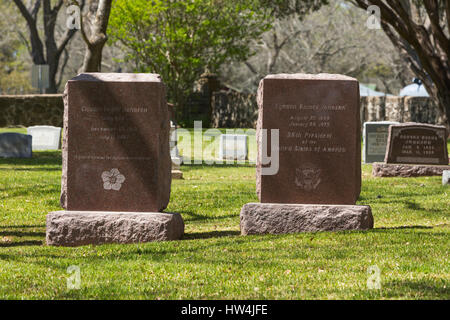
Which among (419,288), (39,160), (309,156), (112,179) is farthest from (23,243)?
(39,160)

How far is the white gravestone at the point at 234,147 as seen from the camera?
21.4 m

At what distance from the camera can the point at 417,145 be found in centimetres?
1678

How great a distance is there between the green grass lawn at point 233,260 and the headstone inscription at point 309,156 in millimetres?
305

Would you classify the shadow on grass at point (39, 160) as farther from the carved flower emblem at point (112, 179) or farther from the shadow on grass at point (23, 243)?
the carved flower emblem at point (112, 179)

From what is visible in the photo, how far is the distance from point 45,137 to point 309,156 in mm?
15646

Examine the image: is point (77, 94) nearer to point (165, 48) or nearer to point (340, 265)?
point (340, 265)

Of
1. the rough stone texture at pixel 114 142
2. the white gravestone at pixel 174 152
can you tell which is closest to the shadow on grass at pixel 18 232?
the rough stone texture at pixel 114 142

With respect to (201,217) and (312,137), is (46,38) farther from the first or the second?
(312,137)

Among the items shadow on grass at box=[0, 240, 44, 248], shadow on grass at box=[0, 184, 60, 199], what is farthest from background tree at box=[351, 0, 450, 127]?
shadow on grass at box=[0, 240, 44, 248]

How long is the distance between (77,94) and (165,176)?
4.79 feet

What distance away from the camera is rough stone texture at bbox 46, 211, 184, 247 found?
8328mm

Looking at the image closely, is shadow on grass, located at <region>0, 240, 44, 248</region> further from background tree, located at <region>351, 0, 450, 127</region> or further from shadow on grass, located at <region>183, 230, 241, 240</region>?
background tree, located at <region>351, 0, 450, 127</region>

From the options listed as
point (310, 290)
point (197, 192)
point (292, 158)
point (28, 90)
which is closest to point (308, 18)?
point (28, 90)

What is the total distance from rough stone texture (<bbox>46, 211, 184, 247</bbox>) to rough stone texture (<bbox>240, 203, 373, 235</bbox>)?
1.12m
